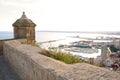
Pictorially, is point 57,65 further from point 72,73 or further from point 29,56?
point 29,56

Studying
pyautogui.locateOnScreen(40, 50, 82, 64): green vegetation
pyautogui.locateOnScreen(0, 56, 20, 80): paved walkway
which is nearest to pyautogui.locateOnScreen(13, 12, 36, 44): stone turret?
pyautogui.locateOnScreen(0, 56, 20, 80): paved walkway

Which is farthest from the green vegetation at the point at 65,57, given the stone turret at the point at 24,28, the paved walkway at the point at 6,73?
the stone turret at the point at 24,28

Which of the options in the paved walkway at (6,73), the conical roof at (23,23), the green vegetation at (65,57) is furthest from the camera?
the conical roof at (23,23)

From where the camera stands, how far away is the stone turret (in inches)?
385

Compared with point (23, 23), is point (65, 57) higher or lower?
lower

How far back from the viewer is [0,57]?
862 cm

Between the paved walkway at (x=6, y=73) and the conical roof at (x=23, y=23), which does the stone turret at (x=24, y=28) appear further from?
the paved walkway at (x=6, y=73)

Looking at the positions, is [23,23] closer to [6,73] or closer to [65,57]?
[6,73]

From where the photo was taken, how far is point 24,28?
32.2ft

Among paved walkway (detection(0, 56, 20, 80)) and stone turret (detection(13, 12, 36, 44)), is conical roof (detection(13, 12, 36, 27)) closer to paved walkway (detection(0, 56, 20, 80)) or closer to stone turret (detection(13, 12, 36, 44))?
stone turret (detection(13, 12, 36, 44))

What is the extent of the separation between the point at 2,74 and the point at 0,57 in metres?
2.79

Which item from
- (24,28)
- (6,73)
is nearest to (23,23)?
(24,28)

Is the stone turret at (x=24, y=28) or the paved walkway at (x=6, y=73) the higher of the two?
the stone turret at (x=24, y=28)

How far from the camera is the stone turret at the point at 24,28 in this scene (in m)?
9.78
